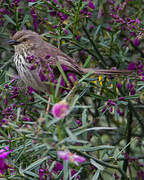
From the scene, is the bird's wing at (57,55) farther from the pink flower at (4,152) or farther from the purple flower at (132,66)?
the pink flower at (4,152)

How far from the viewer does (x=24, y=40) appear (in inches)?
148

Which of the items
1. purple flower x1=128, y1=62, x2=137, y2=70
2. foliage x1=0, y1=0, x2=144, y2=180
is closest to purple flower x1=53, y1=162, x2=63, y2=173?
foliage x1=0, y1=0, x2=144, y2=180

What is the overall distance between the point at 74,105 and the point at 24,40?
5.51 feet

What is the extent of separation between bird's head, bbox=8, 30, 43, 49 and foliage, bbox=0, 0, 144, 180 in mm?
150

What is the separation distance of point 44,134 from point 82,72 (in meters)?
1.80

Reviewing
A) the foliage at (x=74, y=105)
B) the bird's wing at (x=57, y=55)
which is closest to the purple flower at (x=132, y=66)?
the foliage at (x=74, y=105)

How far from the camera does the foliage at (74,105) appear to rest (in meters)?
2.02

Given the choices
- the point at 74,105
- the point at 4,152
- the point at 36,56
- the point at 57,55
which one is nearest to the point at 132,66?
the point at 57,55

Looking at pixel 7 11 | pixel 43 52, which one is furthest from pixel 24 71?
pixel 7 11

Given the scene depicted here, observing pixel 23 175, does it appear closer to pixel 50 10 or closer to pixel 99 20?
pixel 50 10

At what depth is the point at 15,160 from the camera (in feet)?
8.36

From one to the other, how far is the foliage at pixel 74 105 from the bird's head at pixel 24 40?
15 cm

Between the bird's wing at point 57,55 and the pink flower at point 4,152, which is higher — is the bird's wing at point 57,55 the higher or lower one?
the higher one

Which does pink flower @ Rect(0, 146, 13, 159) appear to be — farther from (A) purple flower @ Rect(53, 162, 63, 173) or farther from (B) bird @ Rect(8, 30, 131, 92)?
(B) bird @ Rect(8, 30, 131, 92)
